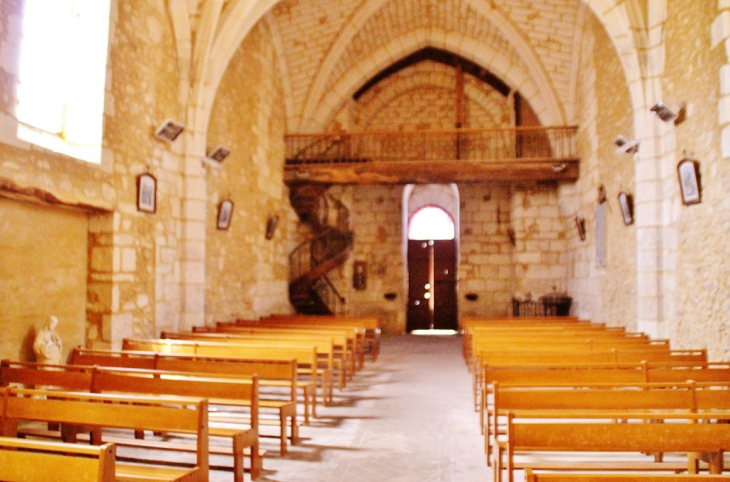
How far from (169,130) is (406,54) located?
7.92 metres

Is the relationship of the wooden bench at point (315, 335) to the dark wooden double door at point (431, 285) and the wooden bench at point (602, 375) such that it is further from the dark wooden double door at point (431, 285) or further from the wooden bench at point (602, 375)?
the dark wooden double door at point (431, 285)

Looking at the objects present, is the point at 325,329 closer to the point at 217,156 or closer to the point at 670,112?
the point at 217,156

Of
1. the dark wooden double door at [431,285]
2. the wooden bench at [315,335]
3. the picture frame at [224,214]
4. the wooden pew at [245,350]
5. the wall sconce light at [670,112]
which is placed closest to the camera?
the wooden pew at [245,350]

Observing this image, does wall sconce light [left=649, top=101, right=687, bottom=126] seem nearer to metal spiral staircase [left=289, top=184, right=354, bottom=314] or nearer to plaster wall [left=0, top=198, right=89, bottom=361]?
plaster wall [left=0, top=198, right=89, bottom=361]

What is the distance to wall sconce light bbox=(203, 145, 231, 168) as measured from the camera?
8.04 metres

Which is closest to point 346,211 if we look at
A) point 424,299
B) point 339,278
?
point 339,278

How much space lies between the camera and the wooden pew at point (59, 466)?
6.57ft

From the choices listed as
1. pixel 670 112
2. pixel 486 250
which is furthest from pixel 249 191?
pixel 486 250

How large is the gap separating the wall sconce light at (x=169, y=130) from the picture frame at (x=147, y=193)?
0.53 meters

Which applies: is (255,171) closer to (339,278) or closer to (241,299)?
(241,299)

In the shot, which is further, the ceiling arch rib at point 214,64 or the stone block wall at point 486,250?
the stone block wall at point 486,250

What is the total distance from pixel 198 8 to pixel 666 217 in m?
6.58

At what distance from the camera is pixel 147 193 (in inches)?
265

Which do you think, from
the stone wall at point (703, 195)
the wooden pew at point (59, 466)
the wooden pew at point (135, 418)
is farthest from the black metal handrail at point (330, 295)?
the wooden pew at point (59, 466)
